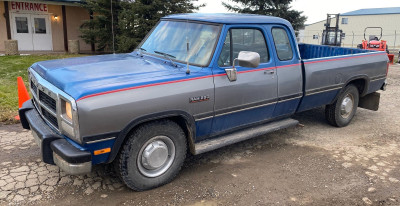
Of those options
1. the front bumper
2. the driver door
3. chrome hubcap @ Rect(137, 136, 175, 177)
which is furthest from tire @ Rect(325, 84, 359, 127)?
the front bumper

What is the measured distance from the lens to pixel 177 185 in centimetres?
395

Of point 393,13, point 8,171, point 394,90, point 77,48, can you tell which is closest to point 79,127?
point 8,171

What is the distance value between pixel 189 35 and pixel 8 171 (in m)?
2.92

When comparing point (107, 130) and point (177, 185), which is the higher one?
point (107, 130)

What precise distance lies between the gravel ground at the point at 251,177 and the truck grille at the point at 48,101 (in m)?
0.96

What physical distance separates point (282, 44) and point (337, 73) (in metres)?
1.33

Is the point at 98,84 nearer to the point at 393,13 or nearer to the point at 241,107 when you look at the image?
the point at 241,107

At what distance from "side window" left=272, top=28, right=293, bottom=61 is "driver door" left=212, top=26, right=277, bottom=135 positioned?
21 centimetres

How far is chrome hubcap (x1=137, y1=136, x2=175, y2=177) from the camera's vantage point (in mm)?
3645

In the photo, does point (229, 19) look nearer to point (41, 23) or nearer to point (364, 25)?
point (41, 23)

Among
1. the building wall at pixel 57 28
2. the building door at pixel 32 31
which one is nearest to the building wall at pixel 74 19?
the building wall at pixel 57 28

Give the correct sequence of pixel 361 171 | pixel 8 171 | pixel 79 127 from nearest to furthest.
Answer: pixel 79 127 → pixel 8 171 → pixel 361 171

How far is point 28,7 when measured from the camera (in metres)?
17.3

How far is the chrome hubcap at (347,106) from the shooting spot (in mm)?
6137
